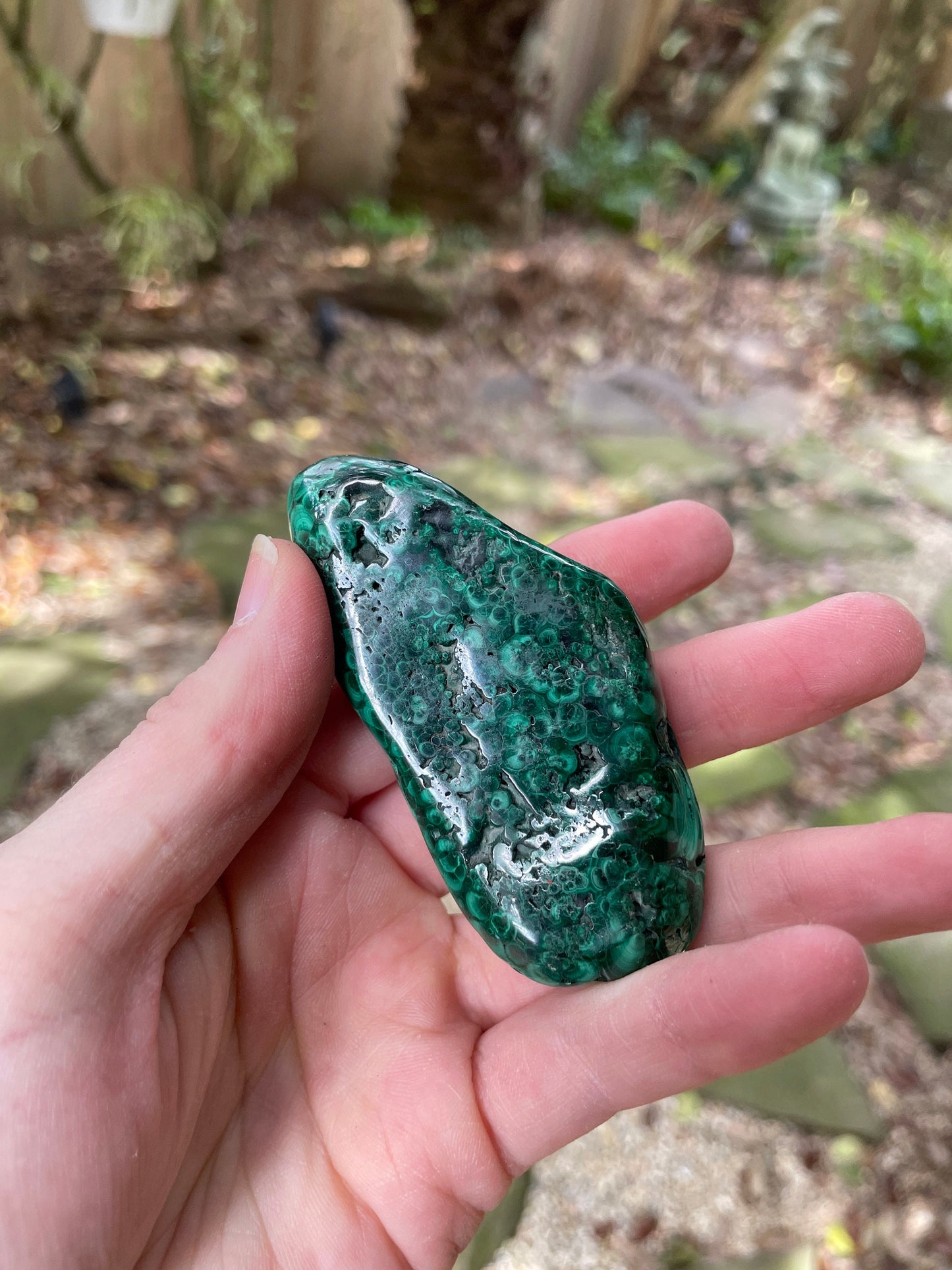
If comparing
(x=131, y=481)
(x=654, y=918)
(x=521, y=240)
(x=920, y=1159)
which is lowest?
(x=920, y=1159)

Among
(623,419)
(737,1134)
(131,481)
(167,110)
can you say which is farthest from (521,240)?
(737,1134)

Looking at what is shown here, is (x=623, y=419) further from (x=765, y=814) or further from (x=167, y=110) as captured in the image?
(x=167, y=110)

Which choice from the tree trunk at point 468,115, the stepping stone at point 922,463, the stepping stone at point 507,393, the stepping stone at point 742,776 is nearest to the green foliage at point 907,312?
the stepping stone at point 922,463

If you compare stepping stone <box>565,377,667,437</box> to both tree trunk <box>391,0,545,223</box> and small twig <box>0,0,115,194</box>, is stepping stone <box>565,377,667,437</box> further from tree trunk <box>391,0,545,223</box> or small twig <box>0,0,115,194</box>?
small twig <box>0,0,115,194</box>

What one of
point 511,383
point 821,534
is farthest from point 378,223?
point 821,534

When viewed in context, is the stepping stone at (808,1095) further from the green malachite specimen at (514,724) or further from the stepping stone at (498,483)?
the stepping stone at (498,483)

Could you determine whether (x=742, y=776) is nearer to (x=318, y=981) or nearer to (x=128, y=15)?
(x=318, y=981)
